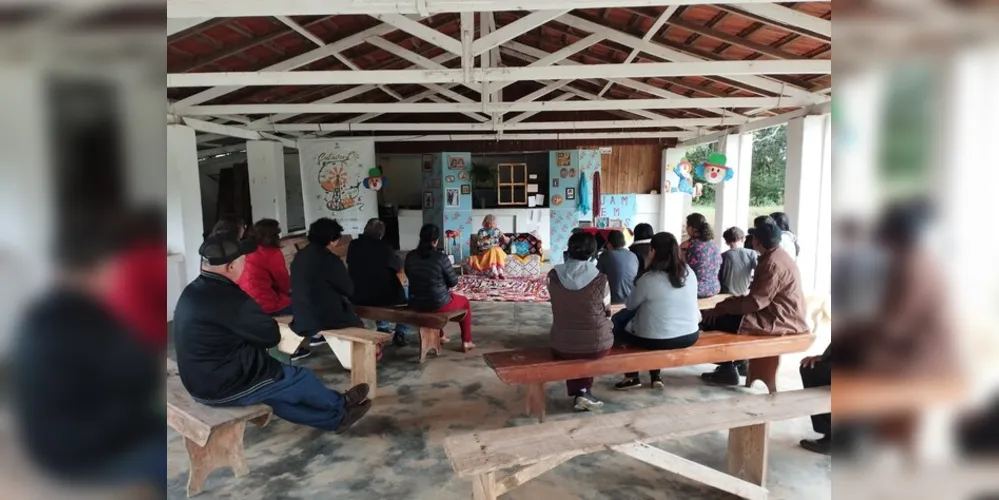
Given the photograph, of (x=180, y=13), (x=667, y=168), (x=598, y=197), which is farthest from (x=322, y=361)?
(x=667, y=168)

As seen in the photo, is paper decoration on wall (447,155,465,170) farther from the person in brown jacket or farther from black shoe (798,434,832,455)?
black shoe (798,434,832,455)

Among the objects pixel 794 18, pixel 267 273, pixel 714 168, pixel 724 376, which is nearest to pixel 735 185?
pixel 714 168

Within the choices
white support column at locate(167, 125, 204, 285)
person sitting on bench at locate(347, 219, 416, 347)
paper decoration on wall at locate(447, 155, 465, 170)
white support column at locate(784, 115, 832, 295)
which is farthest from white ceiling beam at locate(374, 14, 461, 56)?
paper decoration on wall at locate(447, 155, 465, 170)

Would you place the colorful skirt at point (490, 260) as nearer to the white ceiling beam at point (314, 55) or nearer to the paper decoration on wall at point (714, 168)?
the paper decoration on wall at point (714, 168)

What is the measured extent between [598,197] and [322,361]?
7.53 metres

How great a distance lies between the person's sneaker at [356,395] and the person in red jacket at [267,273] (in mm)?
1373

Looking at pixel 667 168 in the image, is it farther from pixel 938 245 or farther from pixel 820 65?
pixel 938 245

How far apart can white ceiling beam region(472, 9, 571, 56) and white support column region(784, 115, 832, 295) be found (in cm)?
330

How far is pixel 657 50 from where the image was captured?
217 inches

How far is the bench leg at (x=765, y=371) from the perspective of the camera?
373cm

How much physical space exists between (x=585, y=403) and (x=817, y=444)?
1295 millimetres

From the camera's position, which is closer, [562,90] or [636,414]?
[636,414]

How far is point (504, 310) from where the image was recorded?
6332mm

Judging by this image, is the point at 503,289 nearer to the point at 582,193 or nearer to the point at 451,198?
the point at 451,198
